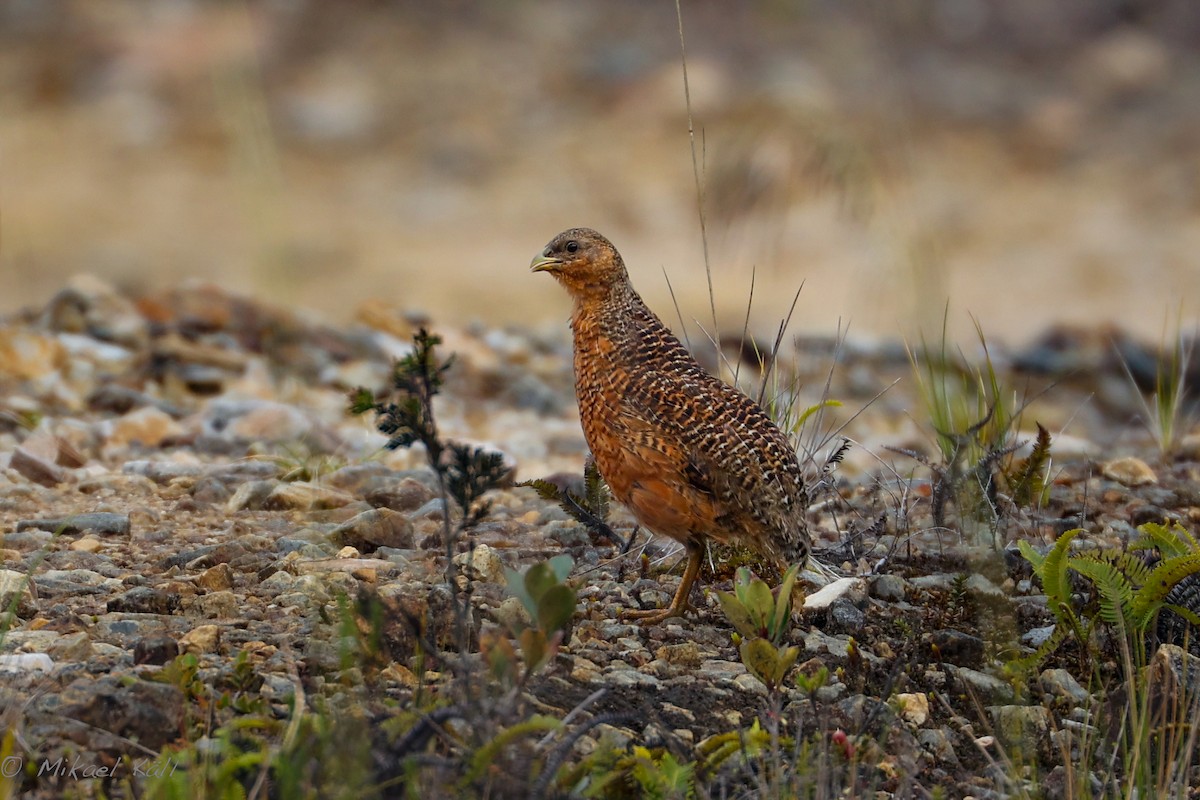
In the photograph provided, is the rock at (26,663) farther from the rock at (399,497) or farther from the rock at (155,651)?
the rock at (399,497)

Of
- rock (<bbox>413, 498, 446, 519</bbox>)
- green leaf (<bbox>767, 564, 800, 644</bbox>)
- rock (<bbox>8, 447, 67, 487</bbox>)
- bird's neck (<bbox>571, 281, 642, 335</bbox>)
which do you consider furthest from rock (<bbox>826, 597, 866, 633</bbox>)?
rock (<bbox>8, 447, 67, 487</bbox>)

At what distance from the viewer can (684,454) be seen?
14.3 ft

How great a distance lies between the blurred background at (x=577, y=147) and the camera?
40.4 feet

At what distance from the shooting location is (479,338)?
886cm

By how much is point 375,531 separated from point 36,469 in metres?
1.57

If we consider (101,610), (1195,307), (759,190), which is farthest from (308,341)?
(1195,307)

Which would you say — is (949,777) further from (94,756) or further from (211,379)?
(211,379)

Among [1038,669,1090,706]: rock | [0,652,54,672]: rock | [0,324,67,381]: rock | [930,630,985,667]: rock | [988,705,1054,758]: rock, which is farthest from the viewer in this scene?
[0,324,67,381]: rock

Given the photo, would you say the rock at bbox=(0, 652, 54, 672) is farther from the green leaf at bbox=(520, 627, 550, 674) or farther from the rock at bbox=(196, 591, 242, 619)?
the green leaf at bbox=(520, 627, 550, 674)

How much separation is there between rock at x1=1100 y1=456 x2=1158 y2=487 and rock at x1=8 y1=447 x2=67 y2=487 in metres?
4.06

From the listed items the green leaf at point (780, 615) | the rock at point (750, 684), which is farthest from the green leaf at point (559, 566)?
the rock at point (750, 684)

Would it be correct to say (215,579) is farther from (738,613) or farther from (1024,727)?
(1024,727)

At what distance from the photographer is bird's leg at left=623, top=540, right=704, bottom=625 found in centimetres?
428

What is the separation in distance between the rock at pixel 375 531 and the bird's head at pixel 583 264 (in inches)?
38.2
